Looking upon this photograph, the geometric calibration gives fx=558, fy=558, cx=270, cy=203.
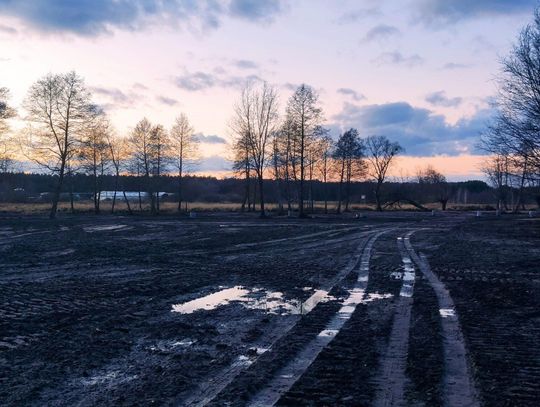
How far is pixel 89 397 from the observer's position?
4793mm

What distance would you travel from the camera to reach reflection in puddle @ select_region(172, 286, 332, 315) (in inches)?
359

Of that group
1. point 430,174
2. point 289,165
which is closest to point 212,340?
point 289,165

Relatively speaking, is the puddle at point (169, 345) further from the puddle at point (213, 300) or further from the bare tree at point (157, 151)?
the bare tree at point (157, 151)

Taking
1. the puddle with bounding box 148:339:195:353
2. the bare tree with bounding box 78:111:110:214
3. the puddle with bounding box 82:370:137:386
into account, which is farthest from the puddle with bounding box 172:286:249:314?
the bare tree with bounding box 78:111:110:214

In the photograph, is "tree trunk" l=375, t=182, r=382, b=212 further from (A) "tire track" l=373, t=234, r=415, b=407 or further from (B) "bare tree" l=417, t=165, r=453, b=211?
(A) "tire track" l=373, t=234, r=415, b=407

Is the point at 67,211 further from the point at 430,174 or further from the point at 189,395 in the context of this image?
the point at 430,174

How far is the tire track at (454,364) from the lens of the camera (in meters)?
4.84

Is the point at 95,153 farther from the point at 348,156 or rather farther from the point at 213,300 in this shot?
the point at 213,300

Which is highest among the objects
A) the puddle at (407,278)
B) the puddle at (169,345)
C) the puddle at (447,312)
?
the puddle at (169,345)

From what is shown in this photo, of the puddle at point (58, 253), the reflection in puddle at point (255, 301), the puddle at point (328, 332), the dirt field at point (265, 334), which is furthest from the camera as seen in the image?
the puddle at point (58, 253)

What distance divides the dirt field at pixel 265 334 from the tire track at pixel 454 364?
0.07ft

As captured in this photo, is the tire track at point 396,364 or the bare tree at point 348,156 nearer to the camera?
the tire track at point 396,364

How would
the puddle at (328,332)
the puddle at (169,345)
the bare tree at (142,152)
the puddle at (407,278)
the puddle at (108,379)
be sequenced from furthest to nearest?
the bare tree at (142,152), the puddle at (407,278), the puddle at (328,332), the puddle at (169,345), the puddle at (108,379)

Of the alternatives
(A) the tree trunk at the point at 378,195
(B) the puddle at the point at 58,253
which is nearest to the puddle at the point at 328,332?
(B) the puddle at the point at 58,253
